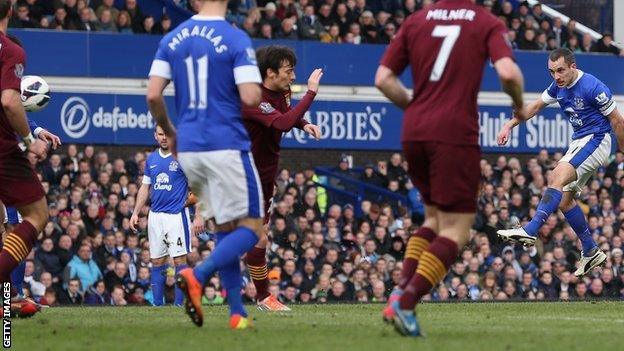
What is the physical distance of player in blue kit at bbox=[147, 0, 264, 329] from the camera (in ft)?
34.6

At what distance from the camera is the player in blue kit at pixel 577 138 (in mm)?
16141

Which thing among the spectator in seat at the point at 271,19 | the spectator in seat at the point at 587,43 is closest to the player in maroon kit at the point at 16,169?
the spectator in seat at the point at 271,19

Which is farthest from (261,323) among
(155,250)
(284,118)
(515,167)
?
(515,167)

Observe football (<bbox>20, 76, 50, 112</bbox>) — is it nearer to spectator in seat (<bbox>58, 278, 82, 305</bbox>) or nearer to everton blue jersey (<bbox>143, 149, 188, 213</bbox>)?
everton blue jersey (<bbox>143, 149, 188, 213</bbox>)

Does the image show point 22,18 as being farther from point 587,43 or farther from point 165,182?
point 587,43

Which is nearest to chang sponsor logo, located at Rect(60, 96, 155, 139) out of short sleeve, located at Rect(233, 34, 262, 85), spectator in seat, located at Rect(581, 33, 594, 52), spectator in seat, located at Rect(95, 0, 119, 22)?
spectator in seat, located at Rect(95, 0, 119, 22)

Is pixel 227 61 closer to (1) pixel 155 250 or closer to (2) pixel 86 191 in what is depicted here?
(1) pixel 155 250

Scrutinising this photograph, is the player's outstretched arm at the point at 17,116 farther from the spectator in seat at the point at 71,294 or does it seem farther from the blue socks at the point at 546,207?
the spectator in seat at the point at 71,294

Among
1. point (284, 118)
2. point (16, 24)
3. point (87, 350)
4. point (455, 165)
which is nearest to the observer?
point (87, 350)

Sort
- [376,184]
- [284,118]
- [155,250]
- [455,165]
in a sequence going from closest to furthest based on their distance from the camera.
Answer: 1. [455,165]
2. [284,118]
3. [155,250]
4. [376,184]

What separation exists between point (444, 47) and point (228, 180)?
1.72 m

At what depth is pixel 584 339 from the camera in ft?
34.5

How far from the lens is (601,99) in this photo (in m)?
16.2

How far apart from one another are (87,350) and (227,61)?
2.27 metres
